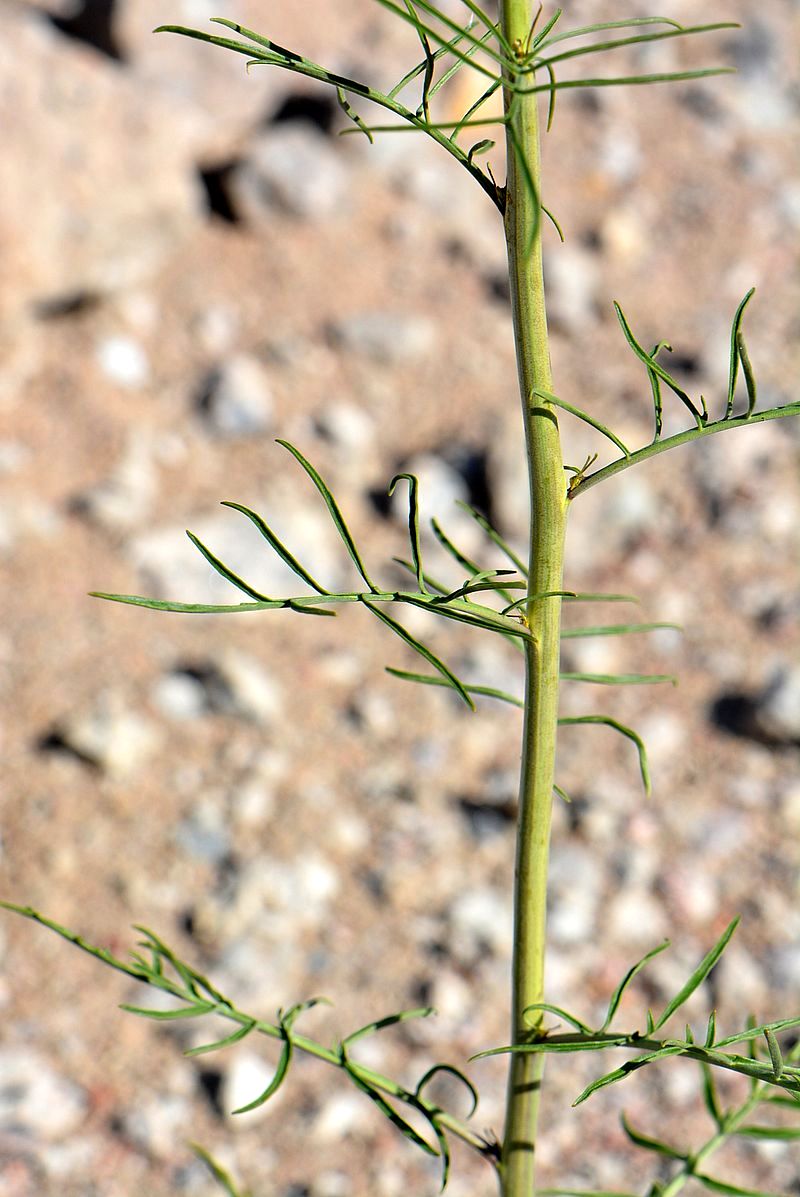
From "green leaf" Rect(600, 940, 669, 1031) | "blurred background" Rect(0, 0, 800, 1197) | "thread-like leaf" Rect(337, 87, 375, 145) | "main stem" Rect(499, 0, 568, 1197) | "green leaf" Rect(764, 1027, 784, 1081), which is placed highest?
"blurred background" Rect(0, 0, 800, 1197)

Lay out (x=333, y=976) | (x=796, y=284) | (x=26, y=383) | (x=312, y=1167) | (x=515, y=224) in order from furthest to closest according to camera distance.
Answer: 1. (x=796, y=284)
2. (x=26, y=383)
3. (x=333, y=976)
4. (x=312, y=1167)
5. (x=515, y=224)

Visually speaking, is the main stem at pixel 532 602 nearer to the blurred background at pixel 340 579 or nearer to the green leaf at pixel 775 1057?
the green leaf at pixel 775 1057

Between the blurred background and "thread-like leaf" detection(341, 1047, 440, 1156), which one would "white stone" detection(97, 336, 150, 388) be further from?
"thread-like leaf" detection(341, 1047, 440, 1156)

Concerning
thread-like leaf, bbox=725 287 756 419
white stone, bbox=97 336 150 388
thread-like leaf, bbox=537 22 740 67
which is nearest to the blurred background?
white stone, bbox=97 336 150 388

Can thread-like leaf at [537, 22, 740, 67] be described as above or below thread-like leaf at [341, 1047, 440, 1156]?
above

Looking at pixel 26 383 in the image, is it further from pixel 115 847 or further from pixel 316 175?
pixel 115 847

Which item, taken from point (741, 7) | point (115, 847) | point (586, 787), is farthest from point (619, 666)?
point (741, 7)

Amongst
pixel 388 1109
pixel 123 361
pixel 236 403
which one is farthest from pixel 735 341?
pixel 123 361
